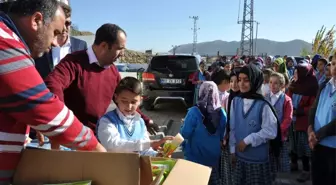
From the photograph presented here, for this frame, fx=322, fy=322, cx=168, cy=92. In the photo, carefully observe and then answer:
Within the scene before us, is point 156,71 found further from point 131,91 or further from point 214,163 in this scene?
point 131,91

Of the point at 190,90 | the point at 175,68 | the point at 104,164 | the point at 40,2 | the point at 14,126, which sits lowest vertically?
the point at 190,90

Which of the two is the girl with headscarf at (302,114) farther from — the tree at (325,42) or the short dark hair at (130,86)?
the tree at (325,42)

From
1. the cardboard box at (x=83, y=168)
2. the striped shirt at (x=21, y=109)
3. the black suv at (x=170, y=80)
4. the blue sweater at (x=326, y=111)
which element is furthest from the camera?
the black suv at (x=170, y=80)

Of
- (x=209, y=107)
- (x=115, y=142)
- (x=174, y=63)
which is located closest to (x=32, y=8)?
(x=115, y=142)

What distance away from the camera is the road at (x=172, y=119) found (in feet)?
15.4

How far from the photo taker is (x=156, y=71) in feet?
30.4

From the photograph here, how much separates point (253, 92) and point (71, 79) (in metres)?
1.87

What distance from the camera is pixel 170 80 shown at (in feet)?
29.8

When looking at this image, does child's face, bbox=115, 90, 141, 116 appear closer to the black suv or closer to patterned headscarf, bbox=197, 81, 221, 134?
patterned headscarf, bbox=197, 81, 221, 134

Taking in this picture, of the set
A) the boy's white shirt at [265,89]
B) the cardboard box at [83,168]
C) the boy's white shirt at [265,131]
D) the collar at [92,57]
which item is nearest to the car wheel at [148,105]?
the boy's white shirt at [265,89]

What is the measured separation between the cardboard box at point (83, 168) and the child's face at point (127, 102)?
1013 millimetres

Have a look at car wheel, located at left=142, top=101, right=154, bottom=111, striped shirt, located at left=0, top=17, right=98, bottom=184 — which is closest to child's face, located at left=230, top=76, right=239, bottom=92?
striped shirt, located at left=0, top=17, right=98, bottom=184

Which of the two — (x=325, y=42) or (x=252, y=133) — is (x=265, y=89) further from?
(x=325, y=42)

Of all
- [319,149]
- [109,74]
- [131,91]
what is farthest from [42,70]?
[319,149]
